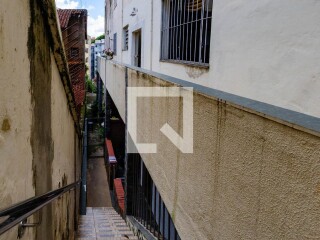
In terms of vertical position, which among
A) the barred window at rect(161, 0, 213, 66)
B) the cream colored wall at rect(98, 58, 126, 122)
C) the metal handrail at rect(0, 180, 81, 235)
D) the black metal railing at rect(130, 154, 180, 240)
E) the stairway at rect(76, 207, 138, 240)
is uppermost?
the barred window at rect(161, 0, 213, 66)

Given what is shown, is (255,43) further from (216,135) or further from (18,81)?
(18,81)

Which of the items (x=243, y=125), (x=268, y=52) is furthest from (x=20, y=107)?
(x=268, y=52)

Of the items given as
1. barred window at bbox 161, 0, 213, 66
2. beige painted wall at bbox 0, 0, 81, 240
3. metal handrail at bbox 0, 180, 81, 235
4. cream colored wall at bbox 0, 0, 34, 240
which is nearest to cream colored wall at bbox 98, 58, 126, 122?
barred window at bbox 161, 0, 213, 66

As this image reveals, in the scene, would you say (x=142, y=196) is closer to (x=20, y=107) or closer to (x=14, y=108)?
(x=20, y=107)

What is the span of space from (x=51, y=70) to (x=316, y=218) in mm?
2916

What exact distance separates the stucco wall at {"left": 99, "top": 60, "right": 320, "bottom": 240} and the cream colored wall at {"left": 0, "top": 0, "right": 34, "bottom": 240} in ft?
4.39

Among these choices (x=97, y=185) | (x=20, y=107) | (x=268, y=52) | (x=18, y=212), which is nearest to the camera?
(x=18, y=212)

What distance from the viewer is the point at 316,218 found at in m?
1.33

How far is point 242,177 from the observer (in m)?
1.89

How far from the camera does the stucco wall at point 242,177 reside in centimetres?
141

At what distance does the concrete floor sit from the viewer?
1232cm

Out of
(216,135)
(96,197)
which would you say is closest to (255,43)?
(216,135)

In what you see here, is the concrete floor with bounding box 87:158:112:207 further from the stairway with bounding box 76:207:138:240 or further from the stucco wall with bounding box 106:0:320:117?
the stucco wall with bounding box 106:0:320:117

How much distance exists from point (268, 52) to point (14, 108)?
7.68 ft
